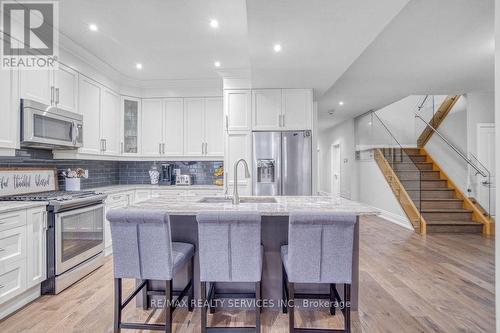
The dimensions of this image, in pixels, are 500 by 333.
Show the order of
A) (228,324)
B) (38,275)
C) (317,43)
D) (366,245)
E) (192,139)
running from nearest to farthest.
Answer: (228,324) < (38,275) < (317,43) < (366,245) < (192,139)

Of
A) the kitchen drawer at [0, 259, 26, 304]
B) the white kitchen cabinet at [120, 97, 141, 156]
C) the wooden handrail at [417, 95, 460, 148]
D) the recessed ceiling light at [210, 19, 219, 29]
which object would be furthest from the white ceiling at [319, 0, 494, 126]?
the kitchen drawer at [0, 259, 26, 304]

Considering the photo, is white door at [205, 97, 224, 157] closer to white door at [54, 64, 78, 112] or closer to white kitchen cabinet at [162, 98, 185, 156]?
white kitchen cabinet at [162, 98, 185, 156]

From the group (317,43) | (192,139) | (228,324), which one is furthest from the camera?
(192,139)

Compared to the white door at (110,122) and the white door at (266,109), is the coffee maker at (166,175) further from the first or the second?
the white door at (266,109)

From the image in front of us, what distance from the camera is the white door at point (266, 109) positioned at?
420 cm

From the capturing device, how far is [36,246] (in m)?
2.41

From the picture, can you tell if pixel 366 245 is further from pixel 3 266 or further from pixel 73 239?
pixel 3 266

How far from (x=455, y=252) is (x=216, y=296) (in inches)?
140

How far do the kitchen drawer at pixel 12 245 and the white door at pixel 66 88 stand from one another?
158cm

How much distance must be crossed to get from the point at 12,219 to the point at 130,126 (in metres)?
2.73

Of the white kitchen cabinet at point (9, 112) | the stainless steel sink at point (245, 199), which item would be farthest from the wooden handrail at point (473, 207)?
the white kitchen cabinet at point (9, 112)

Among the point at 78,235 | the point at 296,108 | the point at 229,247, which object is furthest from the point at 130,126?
the point at 229,247

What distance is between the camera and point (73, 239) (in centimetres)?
279

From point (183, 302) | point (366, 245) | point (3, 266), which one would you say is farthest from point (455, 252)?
point (3, 266)
